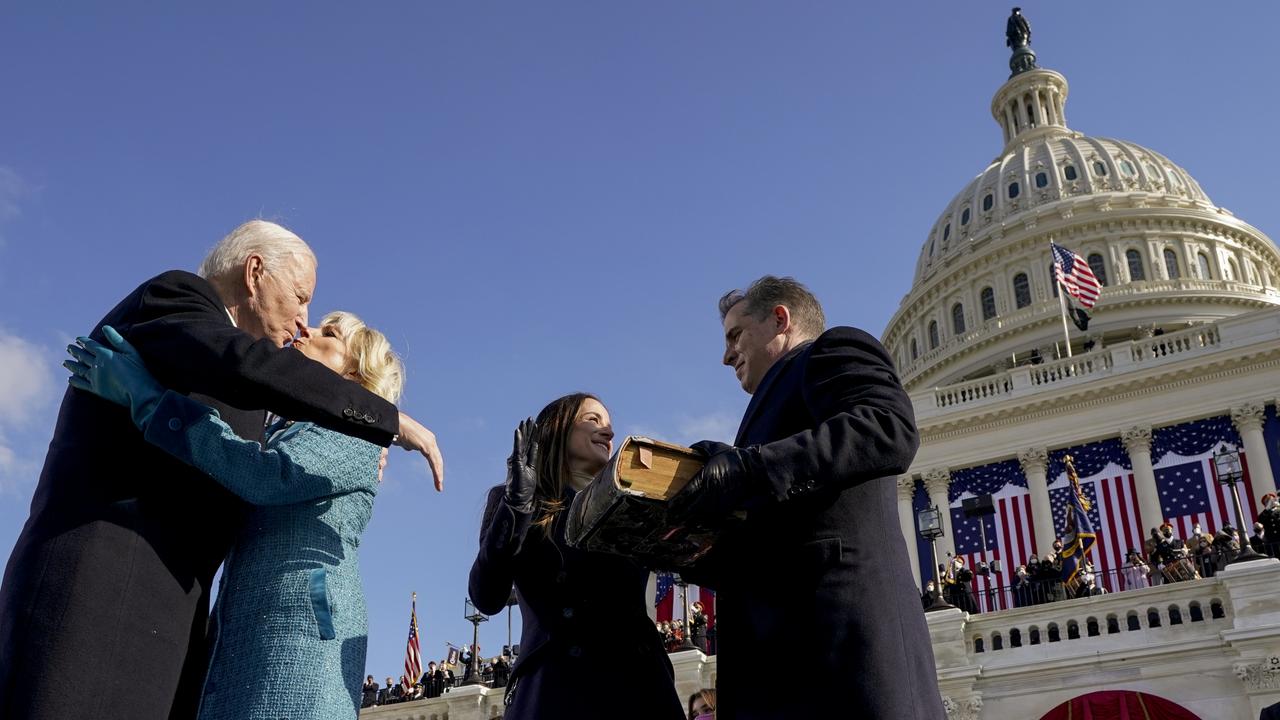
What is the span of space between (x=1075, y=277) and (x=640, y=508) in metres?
44.0

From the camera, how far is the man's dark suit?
3.12m

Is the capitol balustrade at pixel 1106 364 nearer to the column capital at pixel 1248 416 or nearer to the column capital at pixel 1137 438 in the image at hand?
the column capital at pixel 1137 438

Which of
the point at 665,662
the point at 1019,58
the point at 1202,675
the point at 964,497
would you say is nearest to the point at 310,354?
the point at 665,662

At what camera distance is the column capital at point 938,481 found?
3572 cm

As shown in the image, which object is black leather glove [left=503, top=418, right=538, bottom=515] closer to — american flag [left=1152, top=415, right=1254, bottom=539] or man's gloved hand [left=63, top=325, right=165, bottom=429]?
man's gloved hand [left=63, top=325, right=165, bottom=429]

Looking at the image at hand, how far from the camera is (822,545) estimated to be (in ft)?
12.5

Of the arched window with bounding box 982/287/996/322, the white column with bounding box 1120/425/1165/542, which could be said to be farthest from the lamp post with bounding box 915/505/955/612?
the arched window with bounding box 982/287/996/322

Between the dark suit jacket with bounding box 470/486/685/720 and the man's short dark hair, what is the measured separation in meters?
1.11

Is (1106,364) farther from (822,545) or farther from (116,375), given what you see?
(116,375)

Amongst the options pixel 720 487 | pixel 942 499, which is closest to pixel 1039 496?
pixel 942 499

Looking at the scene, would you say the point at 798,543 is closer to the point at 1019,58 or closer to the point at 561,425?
the point at 561,425

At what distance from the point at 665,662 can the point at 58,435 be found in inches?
95.0

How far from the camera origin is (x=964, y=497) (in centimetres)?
3550

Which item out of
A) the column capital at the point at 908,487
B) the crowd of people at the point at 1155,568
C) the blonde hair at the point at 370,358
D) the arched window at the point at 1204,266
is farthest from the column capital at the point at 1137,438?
the blonde hair at the point at 370,358
